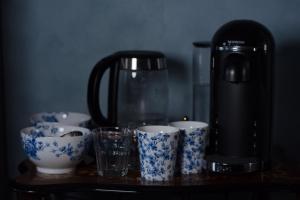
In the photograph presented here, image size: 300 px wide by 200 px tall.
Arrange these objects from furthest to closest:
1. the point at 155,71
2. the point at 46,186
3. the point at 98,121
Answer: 1. the point at 155,71
2. the point at 98,121
3. the point at 46,186

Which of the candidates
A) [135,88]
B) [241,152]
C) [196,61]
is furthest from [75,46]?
[241,152]

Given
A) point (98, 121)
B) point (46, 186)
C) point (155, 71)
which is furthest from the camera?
point (155, 71)

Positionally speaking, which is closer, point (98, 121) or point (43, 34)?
point (98, 121)

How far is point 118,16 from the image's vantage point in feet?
4.96

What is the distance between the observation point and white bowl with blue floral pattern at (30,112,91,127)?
1.38m

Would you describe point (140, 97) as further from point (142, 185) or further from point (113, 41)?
point (142, 185)

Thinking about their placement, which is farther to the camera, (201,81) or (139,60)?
(201,81)

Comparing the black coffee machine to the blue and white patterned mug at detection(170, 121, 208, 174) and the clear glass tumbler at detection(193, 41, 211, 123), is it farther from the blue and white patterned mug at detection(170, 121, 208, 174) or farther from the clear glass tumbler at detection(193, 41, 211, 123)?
the clear glass tumbler at detection(193, 41, 211, 123)

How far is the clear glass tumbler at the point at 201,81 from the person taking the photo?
1499 millimetres

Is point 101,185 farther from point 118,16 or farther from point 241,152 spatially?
point 118,16

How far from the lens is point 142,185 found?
44.7 inches

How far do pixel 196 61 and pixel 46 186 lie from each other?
0.57 m

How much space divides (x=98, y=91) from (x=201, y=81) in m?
0.31

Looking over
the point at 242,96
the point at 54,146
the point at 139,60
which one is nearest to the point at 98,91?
the point at 139,60
